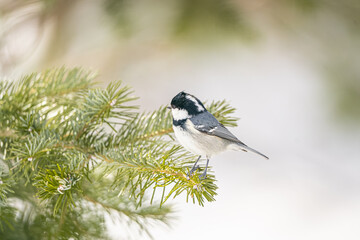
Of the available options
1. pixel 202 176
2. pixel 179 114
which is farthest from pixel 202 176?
pixel 179 114

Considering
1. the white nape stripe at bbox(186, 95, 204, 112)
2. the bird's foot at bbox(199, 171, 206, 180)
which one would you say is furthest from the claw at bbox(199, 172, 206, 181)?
the white nape stripe at bbox(186, 95, 204, 112)

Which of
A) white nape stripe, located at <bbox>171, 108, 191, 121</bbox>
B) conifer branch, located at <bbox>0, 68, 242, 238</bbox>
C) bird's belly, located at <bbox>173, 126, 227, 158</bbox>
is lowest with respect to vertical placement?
conifer branch, located at <bbox>0, 68, 242, 238</bbox>

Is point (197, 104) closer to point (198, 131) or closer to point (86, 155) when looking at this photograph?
point (198, 131)

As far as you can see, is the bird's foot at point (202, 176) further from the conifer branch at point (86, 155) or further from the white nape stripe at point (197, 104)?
the white nape stripe at point (197, 104)

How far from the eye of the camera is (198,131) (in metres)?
0.60

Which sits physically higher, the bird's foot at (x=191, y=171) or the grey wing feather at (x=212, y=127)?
the grey wing feather at (x=212, y=127)

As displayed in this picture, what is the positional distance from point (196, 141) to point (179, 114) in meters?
0.05

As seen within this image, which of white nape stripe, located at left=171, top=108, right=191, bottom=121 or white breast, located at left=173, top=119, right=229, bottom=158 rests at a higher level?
white nape stripe, located at left=171, top=108, right=191, bottom=121

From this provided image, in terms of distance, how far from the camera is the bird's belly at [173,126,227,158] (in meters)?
0.59

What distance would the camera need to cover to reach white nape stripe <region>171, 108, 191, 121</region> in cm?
61

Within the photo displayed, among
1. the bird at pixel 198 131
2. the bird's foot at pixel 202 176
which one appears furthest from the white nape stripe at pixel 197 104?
the bird's foot at pixel 202 176

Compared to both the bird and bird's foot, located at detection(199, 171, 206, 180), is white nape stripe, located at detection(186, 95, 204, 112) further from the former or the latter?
bird's foot, located at detection(199, 171, 206, 180)

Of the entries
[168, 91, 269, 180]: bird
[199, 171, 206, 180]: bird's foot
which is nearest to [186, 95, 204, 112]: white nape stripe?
[168, 91, 269, 180]: bird

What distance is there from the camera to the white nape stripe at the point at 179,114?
24.2 inches
